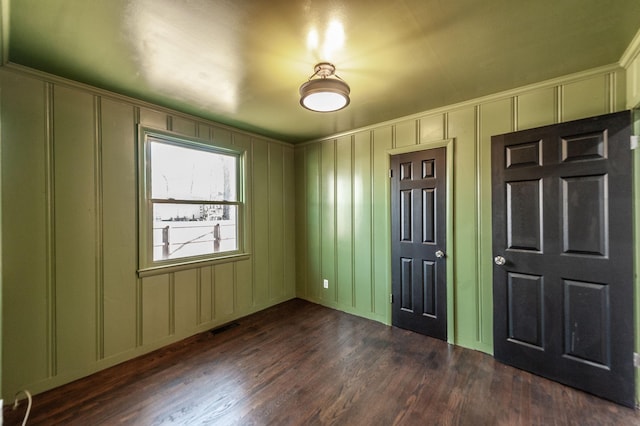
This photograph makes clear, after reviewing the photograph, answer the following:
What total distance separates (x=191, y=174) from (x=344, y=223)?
6.68 feet

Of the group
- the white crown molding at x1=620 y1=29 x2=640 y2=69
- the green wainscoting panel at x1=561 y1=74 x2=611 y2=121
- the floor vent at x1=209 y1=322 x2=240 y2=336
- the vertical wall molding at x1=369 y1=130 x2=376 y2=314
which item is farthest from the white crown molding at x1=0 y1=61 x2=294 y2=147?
the white crown molding at x1=620 y1=29 x2=640 y2=69

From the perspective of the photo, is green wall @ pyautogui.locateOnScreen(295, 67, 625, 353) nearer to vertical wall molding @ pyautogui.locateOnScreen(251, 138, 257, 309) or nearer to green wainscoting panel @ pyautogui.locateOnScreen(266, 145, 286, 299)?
green wainscoting panel @ pyautogui.locateOnScreen(266, 145, 286, 299)

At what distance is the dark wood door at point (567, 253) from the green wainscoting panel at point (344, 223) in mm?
1690

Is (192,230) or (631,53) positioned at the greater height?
(631,53)

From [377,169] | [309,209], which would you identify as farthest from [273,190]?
[377,169]

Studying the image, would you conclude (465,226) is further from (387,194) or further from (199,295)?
(199,295)

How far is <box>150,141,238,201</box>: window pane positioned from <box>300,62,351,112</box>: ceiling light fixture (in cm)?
169

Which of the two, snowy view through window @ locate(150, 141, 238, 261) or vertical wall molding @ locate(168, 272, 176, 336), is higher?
snowy view through window @ locate(150, 141, 238, 261)

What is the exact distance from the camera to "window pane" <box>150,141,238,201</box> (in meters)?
2.78

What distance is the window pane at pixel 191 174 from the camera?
9.12ft

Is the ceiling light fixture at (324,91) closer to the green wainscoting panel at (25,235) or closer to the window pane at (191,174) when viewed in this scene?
the window pane at (191,174)

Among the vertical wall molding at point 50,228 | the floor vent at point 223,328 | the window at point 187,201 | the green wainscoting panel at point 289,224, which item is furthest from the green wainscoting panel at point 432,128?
the vertical wall molding at point 50,228

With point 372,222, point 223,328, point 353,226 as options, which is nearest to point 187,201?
point 223,328

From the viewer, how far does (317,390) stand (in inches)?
80.4
